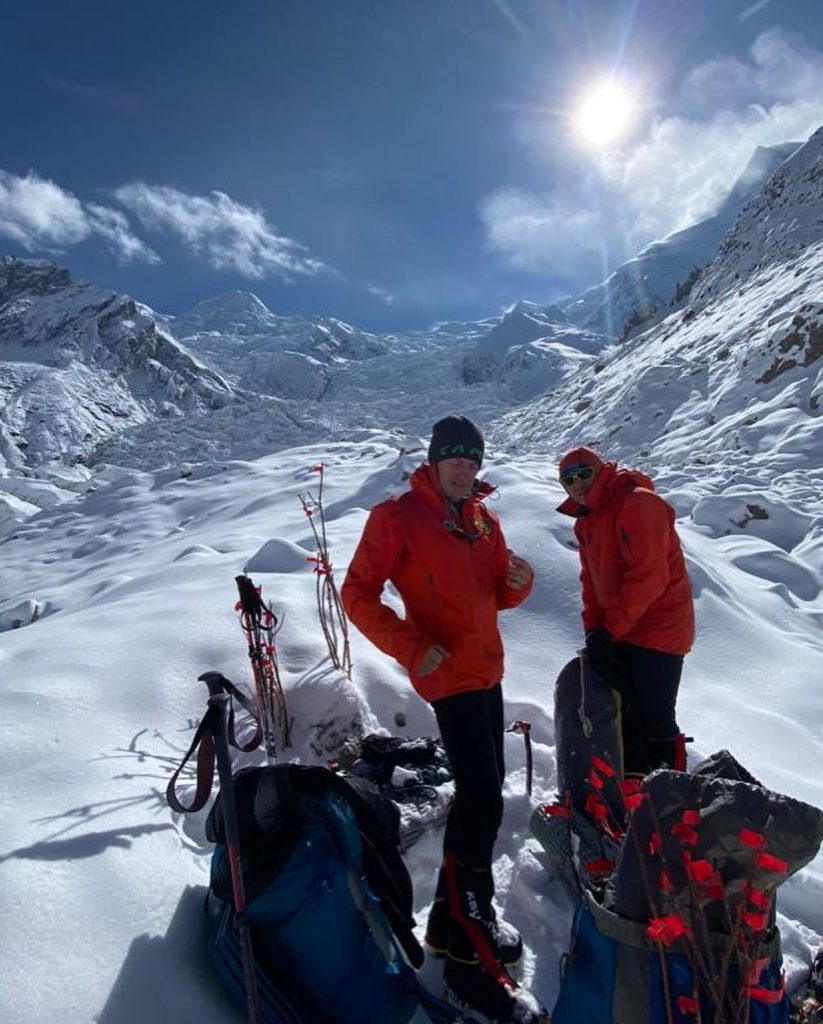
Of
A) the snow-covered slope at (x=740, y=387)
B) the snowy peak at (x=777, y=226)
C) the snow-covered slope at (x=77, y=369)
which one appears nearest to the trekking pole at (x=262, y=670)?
the snow-covered slope at (x=740, y=387)

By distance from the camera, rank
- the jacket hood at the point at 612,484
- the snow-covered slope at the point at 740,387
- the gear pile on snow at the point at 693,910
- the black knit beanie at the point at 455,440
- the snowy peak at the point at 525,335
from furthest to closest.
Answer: the snowy peak at the point at 525,335 → the snow-covered slope at the point at 740,387 → the jacket hood at the point at 612,484 → the black knit beanie at the point at 455,440 → the gear pile on snow at the point at 693,910

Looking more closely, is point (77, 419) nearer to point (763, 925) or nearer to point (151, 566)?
point (151, 566)

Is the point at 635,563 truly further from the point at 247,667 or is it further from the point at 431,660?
the point at 247,667

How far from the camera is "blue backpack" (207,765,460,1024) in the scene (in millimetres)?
1860

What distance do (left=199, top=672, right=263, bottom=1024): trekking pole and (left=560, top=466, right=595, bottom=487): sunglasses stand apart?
1.93 meters

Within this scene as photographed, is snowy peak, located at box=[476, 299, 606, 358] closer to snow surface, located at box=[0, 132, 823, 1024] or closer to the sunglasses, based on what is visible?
snow surface, located at box=[0, 132, 823, 1024]

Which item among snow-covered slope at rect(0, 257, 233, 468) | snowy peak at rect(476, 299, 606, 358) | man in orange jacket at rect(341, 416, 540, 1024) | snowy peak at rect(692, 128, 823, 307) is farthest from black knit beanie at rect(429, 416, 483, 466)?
snowy peak at rect(476, 299, 606, 358)

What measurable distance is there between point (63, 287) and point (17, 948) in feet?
719

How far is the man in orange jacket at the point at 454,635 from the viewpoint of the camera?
90.1 inches

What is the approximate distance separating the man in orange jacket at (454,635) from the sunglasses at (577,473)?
0.73 metres

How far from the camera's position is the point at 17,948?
5.73 feet

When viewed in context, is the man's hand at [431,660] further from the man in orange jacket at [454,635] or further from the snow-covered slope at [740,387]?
the snow-covered slope at [740,387]

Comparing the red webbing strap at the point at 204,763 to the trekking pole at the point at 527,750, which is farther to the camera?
the trekking pole at the point at 527,750

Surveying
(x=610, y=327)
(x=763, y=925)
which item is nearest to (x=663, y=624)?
(x=763, y=925)
